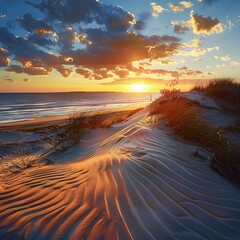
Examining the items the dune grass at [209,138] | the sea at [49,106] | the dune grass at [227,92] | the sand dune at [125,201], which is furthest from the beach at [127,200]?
the dune grass at [227,92]

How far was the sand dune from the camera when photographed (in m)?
2.14

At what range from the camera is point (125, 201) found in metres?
2.53

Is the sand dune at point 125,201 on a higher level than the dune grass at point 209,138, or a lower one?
lower

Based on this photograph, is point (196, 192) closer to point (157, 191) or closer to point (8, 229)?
point (157, 191)

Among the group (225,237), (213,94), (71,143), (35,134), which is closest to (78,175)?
(225,237)

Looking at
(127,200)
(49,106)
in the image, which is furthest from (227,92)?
(49,106)

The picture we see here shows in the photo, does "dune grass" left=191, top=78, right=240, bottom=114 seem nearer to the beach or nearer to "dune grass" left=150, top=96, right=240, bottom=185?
"dune grass" left=150, top=96, right=240, bottom=185

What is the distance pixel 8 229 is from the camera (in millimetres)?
2229

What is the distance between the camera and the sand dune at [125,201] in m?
2.14

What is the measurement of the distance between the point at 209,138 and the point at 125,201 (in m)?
3.11

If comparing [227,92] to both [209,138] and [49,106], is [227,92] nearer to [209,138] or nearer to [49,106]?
[209,138]

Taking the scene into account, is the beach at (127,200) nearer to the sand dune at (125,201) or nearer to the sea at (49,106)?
the sand dune at (125,201)

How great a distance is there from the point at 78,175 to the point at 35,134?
7250 mm

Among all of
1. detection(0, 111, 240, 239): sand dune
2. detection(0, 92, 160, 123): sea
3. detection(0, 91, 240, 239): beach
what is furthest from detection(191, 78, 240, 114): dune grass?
detection(0, 111, 240, 239): sand dune
